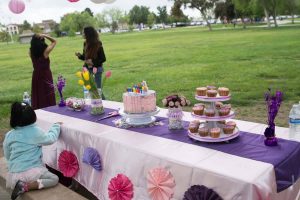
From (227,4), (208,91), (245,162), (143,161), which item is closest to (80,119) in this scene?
(143,161)

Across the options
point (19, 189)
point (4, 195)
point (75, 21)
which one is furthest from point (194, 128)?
point (75, 21)

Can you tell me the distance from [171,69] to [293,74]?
158 inches

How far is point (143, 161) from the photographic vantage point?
2111 millimetres

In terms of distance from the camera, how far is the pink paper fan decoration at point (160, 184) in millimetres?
1938

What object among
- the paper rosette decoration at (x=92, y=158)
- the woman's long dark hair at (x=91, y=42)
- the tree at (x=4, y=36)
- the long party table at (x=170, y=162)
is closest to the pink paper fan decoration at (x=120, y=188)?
the long party table at (x=170, y=162)

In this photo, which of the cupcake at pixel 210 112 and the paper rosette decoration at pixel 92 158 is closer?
the cupcake at pixel 210 112

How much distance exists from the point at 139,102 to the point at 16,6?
3.92 metres

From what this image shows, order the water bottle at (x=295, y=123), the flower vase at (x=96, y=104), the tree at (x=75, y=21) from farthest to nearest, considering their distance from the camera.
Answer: the tree at (x=75, y=21)
the flower vase at (x=96, y=104)
the water bottle at (x=295, y=123)

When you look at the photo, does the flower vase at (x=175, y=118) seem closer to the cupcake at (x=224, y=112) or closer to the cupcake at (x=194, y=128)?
the cupcake at (x=194, y=128)

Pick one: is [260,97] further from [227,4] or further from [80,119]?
[227,4]

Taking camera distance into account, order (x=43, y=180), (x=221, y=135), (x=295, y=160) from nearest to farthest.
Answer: (x=295, y=160) → (x=221, y=135) → (x=43, y=180)

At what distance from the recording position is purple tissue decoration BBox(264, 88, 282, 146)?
6.31 ft

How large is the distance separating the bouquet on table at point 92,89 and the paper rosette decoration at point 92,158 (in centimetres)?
59

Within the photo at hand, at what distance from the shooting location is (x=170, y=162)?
194cm
